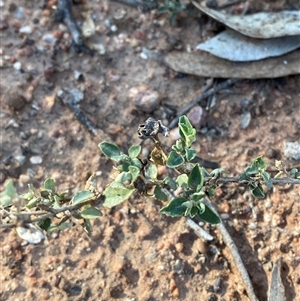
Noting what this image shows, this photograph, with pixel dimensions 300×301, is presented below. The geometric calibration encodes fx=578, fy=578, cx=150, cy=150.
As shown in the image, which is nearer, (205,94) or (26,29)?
(205,94)

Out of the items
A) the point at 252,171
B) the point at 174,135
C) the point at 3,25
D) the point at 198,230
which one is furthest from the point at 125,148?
the point at 3,25

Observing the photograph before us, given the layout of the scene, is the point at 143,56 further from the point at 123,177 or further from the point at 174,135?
the point at 123,177

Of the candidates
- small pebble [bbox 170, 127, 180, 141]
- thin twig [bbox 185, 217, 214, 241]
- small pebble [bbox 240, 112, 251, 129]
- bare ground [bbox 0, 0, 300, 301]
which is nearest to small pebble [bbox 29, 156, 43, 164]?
bare ground [bbox 0, 0, 300, 301]

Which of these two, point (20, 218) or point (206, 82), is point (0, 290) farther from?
point (206, 82)

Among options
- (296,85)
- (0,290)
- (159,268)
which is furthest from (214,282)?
(296,85)

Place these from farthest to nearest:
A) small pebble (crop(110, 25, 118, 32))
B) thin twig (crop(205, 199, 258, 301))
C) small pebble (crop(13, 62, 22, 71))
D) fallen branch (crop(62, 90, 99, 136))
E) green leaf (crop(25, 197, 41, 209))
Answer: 1. small pebble (crop(110, 25, 118, 32))
2. small pebble (crop(13, 62, 22, 71))
3. fallen branch (crop(62, 90, 99, 136))
4. thin twig (crop(205, 199, 258, 301))
5. green leaf (crop(25, 197, 41, 209))

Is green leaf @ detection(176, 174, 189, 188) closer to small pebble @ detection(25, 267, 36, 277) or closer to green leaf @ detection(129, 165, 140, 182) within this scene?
green leaf @ detection(129, 165, 140, 182)

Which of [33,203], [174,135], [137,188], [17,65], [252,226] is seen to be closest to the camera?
[33,203]
